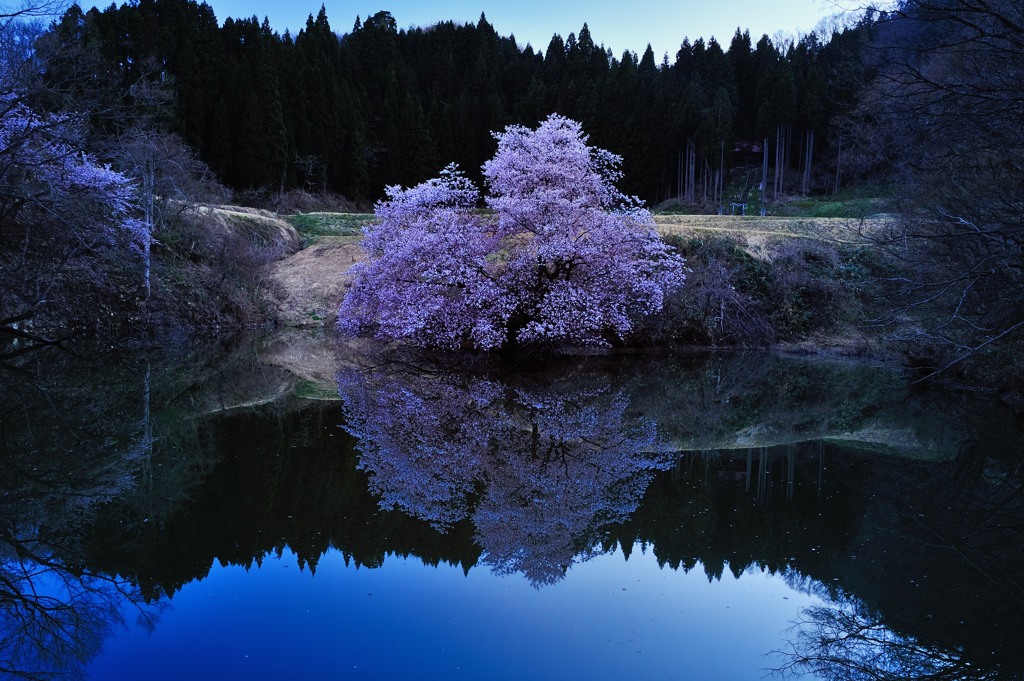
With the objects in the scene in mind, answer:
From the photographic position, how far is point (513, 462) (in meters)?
8.15

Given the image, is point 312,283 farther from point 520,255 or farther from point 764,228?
point 764,228

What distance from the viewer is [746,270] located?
25.6 m

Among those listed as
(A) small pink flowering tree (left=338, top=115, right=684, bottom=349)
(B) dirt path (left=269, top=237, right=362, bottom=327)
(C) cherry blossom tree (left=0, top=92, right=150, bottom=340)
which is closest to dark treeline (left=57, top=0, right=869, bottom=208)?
(B) dirt path (left=269, top=237, right=362, bottom=327)

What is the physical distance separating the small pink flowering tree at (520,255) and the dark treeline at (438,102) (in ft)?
77.5

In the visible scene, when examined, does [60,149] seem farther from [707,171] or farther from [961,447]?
[707,171]

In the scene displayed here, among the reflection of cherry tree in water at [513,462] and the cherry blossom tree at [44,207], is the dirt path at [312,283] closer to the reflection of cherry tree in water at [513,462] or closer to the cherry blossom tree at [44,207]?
the cherry blossom tree at [44,207]

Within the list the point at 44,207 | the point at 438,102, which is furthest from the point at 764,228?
the point at 438,102

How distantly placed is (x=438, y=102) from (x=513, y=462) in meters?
51.3

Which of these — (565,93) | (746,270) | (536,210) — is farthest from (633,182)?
(536,210)

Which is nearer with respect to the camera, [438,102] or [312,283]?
[312,283]

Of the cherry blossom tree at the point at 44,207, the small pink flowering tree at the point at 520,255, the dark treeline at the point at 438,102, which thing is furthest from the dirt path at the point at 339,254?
the dark treeline at the point at 438,102

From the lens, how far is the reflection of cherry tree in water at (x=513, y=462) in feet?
20.0

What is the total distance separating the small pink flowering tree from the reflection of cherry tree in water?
165 inches

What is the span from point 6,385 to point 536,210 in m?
11.1
